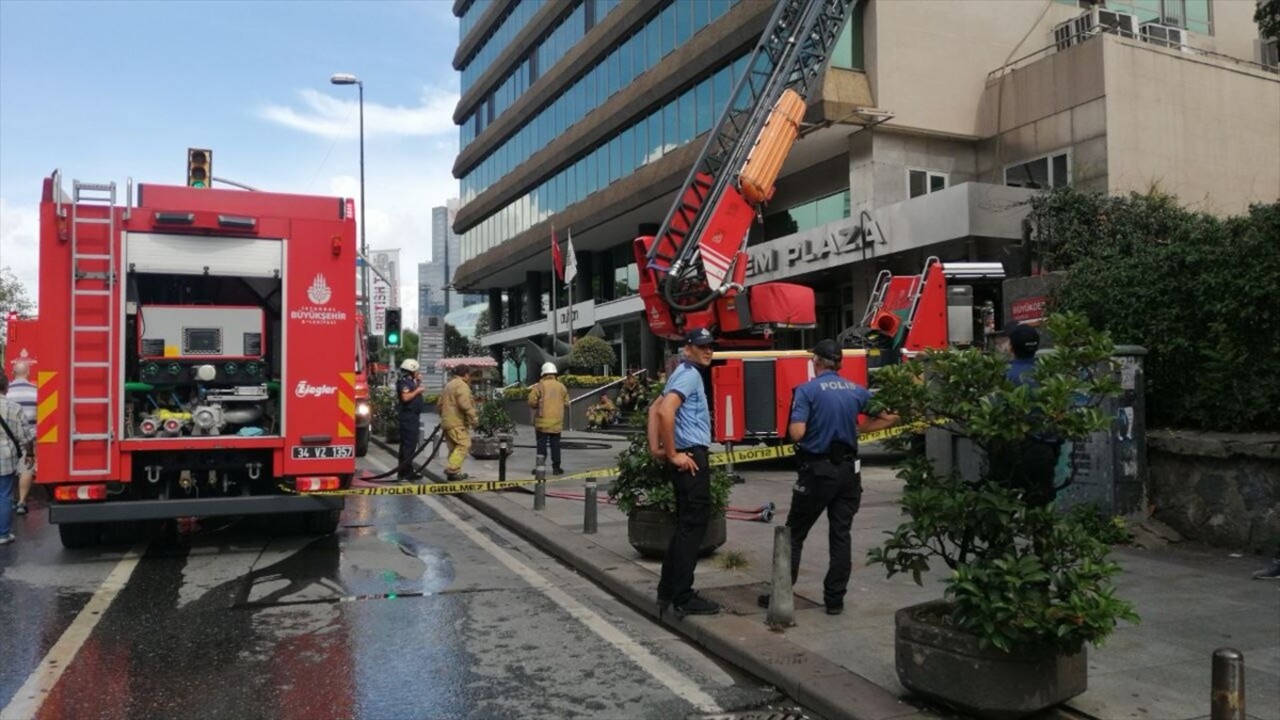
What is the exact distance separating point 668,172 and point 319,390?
22253mm

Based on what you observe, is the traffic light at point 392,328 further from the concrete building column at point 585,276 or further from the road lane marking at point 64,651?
the concrete building column at point 585,276

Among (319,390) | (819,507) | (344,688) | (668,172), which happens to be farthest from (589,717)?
(668,172)

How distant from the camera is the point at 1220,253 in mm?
7797

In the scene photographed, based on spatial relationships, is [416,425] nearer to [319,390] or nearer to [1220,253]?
[319,390]

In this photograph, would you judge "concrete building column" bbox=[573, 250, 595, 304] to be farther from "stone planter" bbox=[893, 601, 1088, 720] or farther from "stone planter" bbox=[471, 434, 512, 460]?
"stone planter" bbox=[893, 601, 1088, 720]

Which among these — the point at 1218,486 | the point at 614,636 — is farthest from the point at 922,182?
the point at 614,636

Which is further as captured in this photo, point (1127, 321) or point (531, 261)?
point (531, 261)

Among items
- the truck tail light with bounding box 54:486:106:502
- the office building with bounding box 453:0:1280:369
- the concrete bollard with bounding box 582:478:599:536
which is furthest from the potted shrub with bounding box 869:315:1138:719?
the office building with bounding box 453:0:1280:369

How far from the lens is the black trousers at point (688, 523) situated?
596 cm

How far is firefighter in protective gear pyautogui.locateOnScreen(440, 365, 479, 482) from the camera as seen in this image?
12727 millimetres

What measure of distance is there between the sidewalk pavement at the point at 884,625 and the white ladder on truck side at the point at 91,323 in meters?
3.93

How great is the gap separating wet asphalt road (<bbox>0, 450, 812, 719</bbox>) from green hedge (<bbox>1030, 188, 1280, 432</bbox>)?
5132mm

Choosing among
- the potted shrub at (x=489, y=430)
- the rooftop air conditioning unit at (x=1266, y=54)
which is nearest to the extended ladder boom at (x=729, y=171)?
the potted shrub at (x=489, y=430)

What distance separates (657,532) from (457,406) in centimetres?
585
